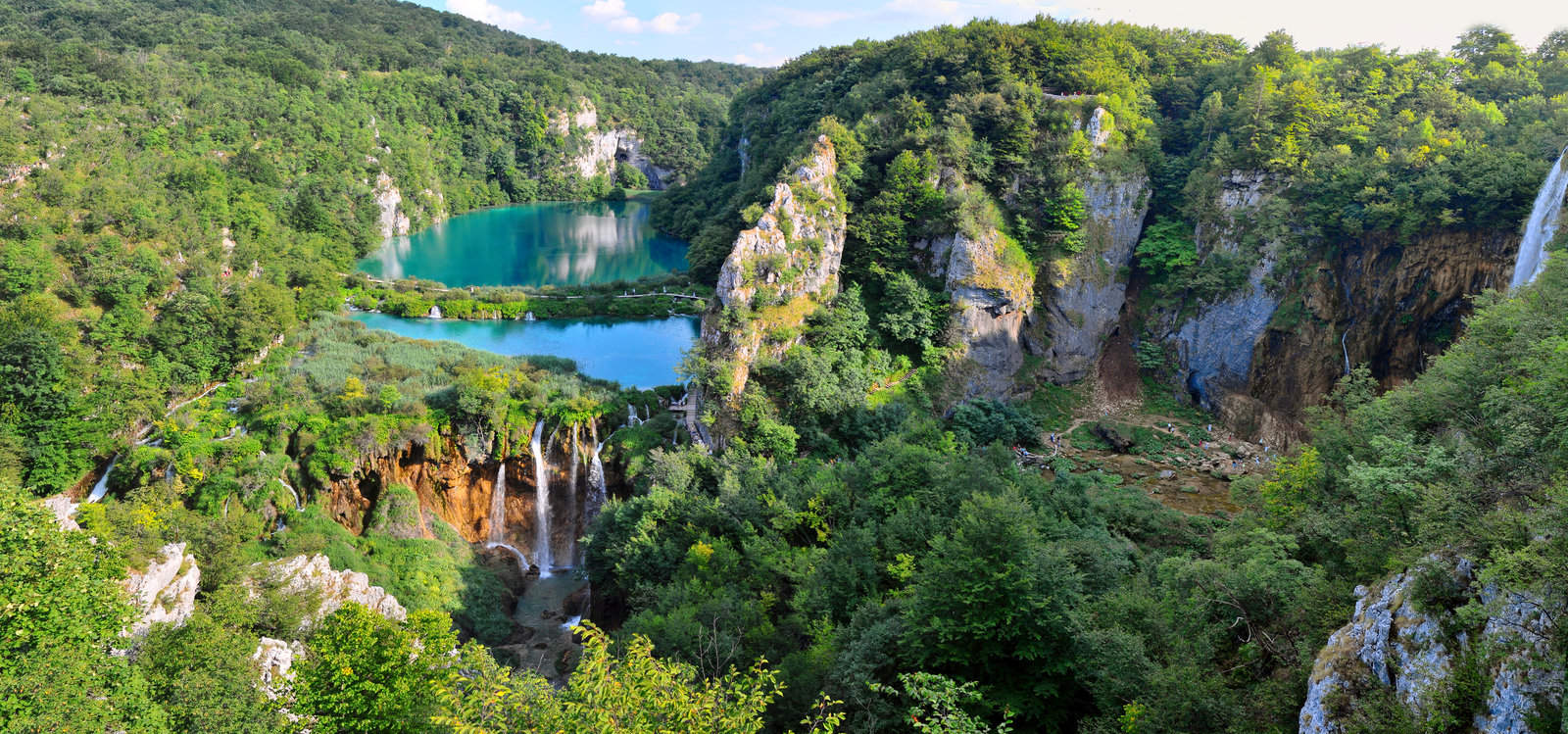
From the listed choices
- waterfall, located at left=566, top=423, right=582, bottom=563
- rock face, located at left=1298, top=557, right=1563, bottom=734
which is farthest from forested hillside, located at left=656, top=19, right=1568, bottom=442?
rock face, located at left=1298, top=557, right=1563, bottom=734

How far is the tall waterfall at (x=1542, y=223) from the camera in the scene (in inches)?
791

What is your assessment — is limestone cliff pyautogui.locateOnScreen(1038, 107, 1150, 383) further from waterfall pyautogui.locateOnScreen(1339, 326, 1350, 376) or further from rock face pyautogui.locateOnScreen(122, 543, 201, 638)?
rock face pyautogui.locateOnScreen(122, 543, 201, 638)

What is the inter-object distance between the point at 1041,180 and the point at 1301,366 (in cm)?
1251

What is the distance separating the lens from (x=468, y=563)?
2566 centimetres

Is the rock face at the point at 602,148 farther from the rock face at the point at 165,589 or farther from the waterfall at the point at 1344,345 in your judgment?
the waterfall at the point at 1344,345

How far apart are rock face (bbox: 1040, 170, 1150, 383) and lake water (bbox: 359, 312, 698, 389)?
1731 cm

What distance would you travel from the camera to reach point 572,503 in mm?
29000

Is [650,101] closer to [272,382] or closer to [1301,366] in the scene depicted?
[272,382]

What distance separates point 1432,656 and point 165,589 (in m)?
22.0

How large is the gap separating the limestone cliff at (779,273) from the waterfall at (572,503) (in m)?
6.14

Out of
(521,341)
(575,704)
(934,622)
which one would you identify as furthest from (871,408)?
(521,341)

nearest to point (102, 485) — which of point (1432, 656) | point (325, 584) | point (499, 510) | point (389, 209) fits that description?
point (499, 510)

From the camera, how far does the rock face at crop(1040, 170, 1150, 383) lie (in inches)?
1308

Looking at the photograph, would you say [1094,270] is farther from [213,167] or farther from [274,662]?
[213,167]
